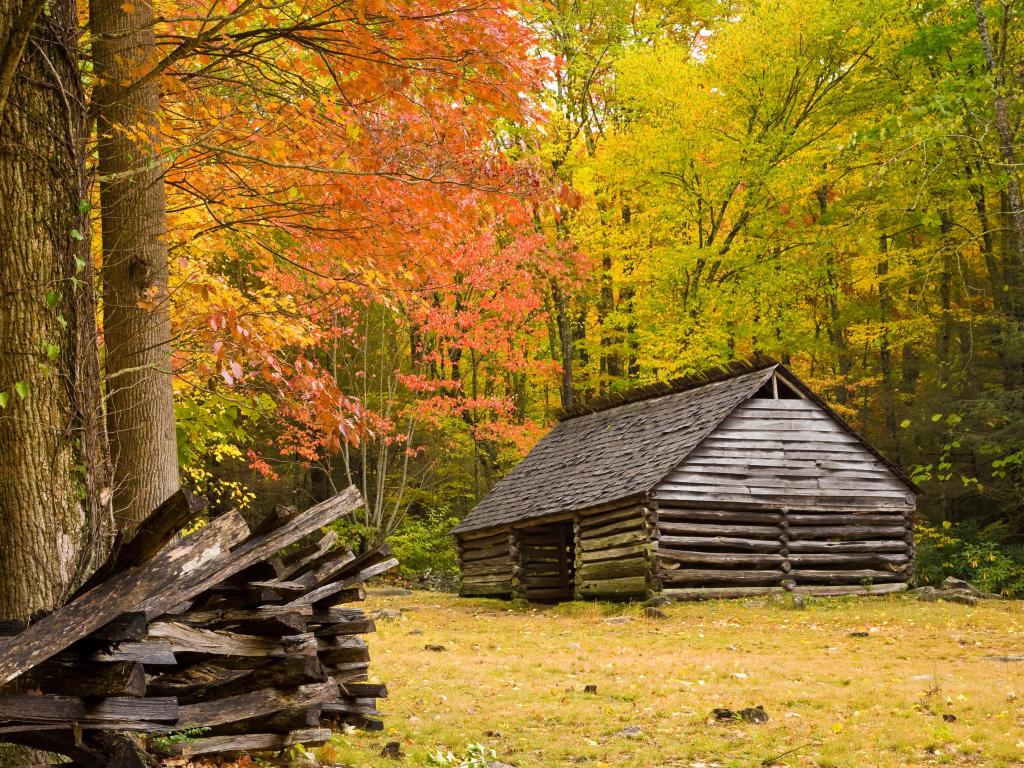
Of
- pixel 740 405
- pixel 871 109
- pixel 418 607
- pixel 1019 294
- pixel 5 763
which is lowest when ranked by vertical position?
pixel 418 607

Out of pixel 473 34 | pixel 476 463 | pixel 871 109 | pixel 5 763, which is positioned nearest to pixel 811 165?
pixel 871 109

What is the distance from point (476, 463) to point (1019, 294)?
16501mm

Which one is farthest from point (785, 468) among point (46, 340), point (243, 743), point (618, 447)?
point (46, 340)

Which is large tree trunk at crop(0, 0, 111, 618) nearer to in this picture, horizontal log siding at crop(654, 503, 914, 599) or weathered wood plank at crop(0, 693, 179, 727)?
weathered wood plank at crop(0, 693, 179, 727)

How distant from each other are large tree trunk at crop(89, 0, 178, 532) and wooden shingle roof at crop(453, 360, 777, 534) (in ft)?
39.5

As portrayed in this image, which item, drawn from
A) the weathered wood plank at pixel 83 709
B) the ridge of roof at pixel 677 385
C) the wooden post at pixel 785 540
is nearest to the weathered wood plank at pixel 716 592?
the wooden post at pixel 785 540

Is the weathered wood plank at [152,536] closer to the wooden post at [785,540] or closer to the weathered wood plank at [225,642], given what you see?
the weathered wood plank at [225,642]

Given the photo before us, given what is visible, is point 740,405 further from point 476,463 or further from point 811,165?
point 476,463

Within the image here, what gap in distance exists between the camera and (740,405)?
19.6 m

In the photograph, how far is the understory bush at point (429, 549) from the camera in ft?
97.1

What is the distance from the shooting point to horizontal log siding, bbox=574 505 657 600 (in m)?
18.4

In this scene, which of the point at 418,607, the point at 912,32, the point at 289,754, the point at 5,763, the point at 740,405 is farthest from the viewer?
the point at 912,32

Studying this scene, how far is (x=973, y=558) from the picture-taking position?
21.8 meters

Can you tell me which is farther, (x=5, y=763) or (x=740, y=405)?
(x=740, y=405)
